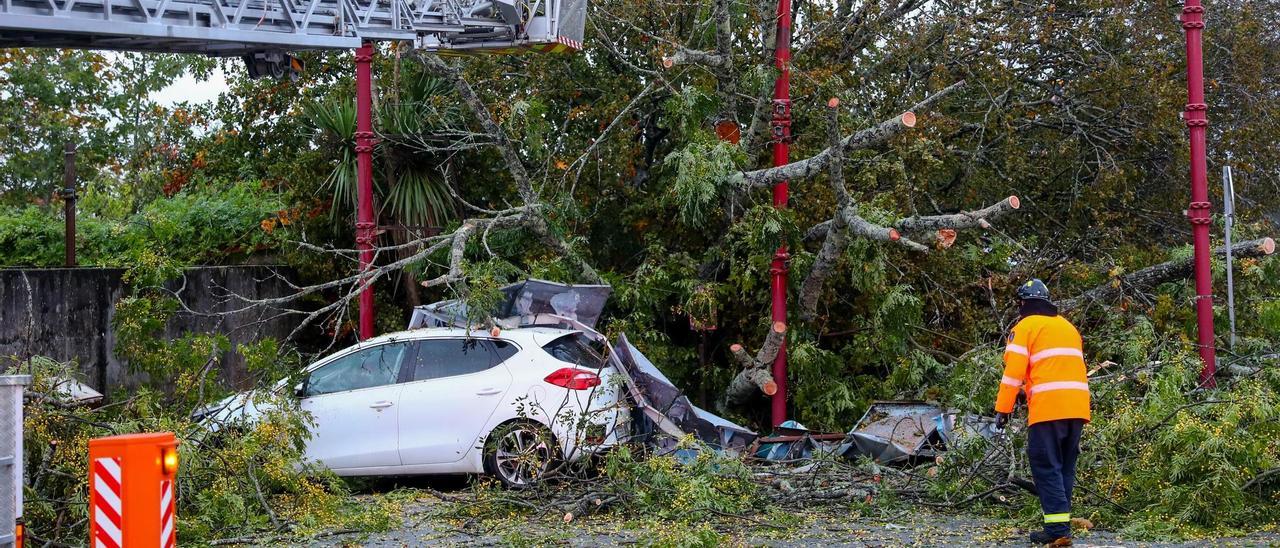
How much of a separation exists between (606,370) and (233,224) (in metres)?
6.47

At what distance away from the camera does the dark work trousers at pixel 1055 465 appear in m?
6.93

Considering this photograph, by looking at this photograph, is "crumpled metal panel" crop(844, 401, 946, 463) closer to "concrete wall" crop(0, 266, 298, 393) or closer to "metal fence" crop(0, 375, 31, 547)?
"concrete wall" crop(0, 266, 298, 393)

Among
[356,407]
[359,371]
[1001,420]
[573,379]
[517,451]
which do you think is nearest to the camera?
[1001,420]

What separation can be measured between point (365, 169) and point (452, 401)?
11.5ft

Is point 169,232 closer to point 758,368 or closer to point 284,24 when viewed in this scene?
point 284,24

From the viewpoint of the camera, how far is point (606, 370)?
32.1ft

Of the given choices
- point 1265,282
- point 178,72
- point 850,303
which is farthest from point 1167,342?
point 178,72

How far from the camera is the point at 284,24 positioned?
26.4 ft

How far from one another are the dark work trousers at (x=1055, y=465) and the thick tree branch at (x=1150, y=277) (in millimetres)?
4499

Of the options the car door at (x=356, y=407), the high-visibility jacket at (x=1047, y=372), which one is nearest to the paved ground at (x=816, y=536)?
the high-visibility jacket at (x=1047, y=372)

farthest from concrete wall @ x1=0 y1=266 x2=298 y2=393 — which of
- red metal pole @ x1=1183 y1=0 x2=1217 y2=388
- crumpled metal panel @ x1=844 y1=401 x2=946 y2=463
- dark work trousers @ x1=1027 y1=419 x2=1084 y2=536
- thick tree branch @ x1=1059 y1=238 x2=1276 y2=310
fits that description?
red metal pole @ x1=1183 y1=0 x2=1217 y2=388

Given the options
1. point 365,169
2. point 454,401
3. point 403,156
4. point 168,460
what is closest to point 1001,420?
point 454,401

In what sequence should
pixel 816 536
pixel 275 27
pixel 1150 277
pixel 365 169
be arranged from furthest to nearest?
1. pixel 365 169
2. pixel 1150 277
3. pixel 275 27
4. pixel 816 536

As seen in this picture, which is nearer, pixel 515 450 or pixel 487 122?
pixel 515 450
